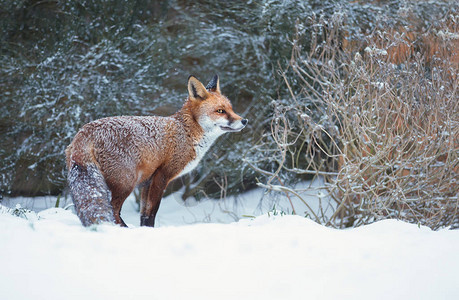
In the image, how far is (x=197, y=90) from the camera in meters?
5.13

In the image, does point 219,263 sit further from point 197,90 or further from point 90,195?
point 197,90

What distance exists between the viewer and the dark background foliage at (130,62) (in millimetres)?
7586

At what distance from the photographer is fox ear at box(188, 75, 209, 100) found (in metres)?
5.09

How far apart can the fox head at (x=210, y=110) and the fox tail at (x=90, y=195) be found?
1377mm

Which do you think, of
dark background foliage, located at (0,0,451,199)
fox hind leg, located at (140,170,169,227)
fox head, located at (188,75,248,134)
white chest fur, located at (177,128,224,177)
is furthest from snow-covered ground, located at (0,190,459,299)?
dark background foliage, located at (0,0,451,199)

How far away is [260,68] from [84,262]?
5.94 metres

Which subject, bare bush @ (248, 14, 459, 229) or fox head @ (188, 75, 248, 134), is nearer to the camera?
bare bush @ (248, 14, 459, 229)

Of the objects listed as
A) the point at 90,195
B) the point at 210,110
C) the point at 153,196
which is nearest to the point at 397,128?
the point at 210,110

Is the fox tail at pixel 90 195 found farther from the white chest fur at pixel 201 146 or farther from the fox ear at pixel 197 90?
the fox ear at pixel 197 90

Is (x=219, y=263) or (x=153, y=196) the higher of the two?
(x=219, y=263)

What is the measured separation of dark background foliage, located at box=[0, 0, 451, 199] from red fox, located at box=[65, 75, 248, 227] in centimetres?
259

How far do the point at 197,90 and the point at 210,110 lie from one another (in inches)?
10.6

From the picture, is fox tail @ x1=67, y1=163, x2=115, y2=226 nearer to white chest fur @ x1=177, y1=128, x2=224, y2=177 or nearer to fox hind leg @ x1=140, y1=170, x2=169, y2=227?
fox hind leg @ x1=140, y1=170, x2=169, y2=227

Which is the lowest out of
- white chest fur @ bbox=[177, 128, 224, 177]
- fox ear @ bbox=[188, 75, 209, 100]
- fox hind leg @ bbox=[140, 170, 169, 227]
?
fox hind leg @ bbox=[140, 170, 169, 227]
